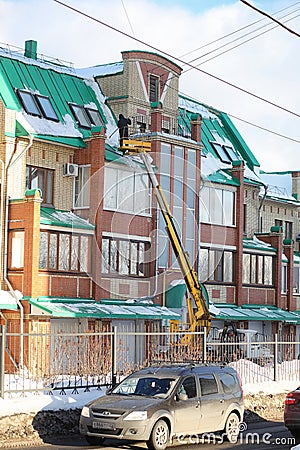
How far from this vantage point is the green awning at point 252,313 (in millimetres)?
39438

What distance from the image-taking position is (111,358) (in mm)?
20562

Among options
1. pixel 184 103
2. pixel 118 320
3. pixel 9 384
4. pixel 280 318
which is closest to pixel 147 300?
pixel 118 320

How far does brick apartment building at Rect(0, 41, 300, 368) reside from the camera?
32531mm

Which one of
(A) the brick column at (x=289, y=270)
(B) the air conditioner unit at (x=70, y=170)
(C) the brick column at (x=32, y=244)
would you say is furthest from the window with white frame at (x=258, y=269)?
(C) the brick column at (x=32, y=244)

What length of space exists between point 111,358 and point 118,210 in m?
15.7

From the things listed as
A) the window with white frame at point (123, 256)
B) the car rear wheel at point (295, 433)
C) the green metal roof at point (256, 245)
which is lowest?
the car rear wheel at point (295, 433)

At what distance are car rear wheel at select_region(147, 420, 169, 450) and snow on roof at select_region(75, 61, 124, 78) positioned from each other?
2730cm

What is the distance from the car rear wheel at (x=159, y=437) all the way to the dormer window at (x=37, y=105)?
21336 millimetres

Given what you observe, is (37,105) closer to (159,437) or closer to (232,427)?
(232,427)

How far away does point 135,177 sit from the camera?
36.8 meters

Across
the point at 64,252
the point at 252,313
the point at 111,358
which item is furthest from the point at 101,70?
the point at 111,358

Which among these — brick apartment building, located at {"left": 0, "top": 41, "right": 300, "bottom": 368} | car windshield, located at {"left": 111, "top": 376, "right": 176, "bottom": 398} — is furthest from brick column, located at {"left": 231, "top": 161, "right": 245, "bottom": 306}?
car windshield, located at {"left": 111, "top": 376, "right": 176, "bottom": 398}

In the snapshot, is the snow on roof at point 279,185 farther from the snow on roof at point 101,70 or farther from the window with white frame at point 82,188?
the window with white frame at point 82,188

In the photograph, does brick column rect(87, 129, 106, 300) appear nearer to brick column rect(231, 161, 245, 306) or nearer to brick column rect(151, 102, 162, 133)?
brick column rect(151, 102, 162, 133)
